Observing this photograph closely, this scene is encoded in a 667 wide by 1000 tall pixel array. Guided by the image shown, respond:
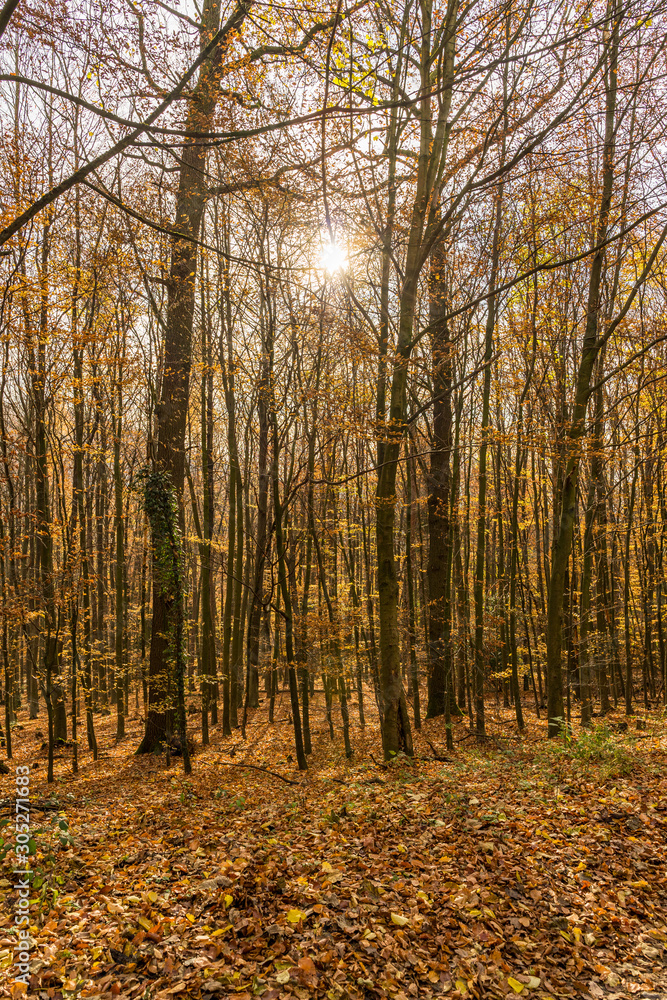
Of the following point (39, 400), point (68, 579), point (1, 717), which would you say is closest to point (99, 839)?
point (68, 579)

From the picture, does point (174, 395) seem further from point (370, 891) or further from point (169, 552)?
point (370, 891)

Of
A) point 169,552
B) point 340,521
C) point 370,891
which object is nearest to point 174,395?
point 169,552

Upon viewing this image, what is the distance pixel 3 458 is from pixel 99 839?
6.97 metres

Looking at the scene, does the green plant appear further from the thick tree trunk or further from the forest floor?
the forest floor

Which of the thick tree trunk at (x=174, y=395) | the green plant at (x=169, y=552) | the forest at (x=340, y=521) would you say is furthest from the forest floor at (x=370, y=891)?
the thick tree trunk at (x=174, y=395)

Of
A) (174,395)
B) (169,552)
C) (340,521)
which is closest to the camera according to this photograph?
(169,552)

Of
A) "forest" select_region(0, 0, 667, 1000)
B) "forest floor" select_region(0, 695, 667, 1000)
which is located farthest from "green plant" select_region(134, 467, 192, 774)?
"forest floor" select_region(0, 695, 667, 1000)

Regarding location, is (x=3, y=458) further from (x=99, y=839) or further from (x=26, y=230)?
(x=99, y=839)

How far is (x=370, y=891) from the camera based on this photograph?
12.9 feet

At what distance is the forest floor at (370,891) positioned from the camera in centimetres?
310

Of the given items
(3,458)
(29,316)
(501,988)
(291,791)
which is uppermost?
(29,316)

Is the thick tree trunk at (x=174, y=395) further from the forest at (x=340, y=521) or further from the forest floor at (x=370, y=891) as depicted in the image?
the forest floor at (x=370, y=891)

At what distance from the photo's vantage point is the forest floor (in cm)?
310

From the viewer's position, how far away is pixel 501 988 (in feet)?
10.0
